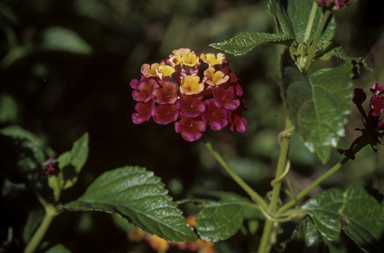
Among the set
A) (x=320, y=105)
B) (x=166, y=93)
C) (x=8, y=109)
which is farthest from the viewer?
(x=8, y=109)

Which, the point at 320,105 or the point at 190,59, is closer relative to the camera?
the point at 320,105

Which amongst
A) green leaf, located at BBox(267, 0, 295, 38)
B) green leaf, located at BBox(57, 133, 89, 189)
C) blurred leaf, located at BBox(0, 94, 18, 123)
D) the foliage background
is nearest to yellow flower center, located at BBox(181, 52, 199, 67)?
green leaf, located at BBox(267, 0, 295, 38)

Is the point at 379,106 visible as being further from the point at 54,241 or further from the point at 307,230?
the point at 54,241

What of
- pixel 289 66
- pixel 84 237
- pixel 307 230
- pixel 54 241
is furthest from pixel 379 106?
pixel 84 237

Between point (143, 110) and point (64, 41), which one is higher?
point (64, 41)

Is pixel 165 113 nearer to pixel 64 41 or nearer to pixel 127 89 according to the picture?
pixel 64 41

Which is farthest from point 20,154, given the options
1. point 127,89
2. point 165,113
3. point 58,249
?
point 127,89
